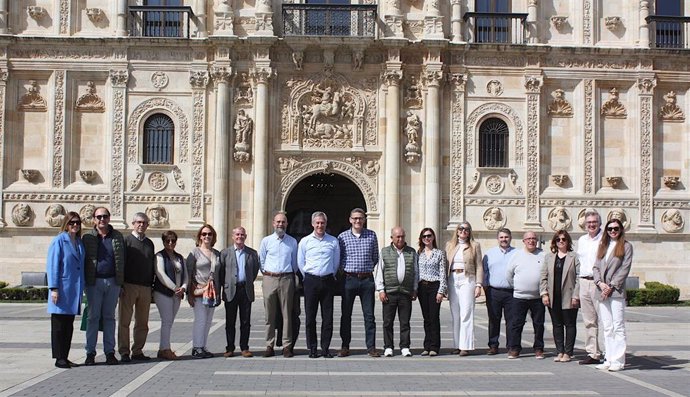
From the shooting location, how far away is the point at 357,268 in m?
15.8

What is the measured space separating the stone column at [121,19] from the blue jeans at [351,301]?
2025 centimetres

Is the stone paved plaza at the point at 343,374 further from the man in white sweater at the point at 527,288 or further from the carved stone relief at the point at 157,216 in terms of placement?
the carved stone relief at the point at 157,216

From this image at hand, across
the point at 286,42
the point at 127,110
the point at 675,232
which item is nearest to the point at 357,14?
the point at 286,42

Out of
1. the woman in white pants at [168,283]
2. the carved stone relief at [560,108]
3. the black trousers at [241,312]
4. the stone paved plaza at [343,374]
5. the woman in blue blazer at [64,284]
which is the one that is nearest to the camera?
the stone paved plaza at [343,374]

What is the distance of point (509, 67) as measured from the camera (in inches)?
1329

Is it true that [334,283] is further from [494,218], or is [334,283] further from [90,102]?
[90,102]

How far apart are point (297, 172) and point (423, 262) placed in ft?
57.9

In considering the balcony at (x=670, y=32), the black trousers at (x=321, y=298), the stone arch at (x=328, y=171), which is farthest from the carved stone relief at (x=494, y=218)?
the black trousers at (x=321, y=298)

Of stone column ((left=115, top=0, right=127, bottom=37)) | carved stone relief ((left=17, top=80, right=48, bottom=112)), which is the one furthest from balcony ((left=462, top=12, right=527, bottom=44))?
carved stone relief ((left=17, top=80, right=48, bottom=112))

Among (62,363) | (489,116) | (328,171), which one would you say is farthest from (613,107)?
(62,363)

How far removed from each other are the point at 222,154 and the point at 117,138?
12.2 ft

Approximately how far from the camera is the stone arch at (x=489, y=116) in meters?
33.6

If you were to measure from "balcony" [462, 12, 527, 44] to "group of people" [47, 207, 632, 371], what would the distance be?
1867cm

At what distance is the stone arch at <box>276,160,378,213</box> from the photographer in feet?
109
